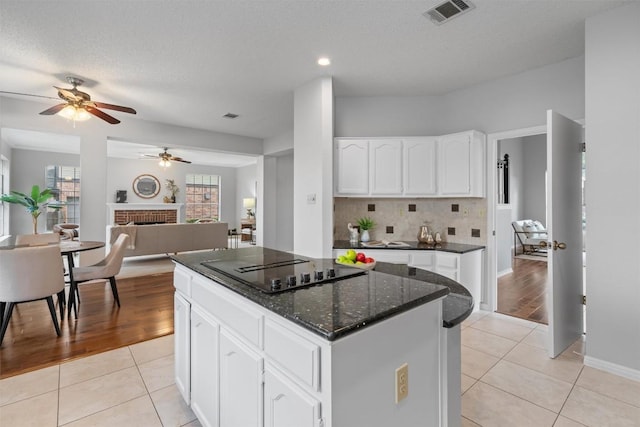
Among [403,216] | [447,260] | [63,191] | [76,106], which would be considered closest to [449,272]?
[447,260]

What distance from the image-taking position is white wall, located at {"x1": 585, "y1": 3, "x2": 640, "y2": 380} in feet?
7.59

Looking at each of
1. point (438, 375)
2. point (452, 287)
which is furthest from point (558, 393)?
point (438, 375)

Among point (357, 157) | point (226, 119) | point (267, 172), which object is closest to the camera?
point (357, 157)

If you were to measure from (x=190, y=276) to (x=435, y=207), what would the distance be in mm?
3360

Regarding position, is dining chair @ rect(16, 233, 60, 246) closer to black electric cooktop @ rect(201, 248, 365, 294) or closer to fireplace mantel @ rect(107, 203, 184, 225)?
black electric cooktop @ rect(201, 248, 365, 294)

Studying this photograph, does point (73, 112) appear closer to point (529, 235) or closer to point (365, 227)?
point (365, 227)

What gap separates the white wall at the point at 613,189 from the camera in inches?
91.1

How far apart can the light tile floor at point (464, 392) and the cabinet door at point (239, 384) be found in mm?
625

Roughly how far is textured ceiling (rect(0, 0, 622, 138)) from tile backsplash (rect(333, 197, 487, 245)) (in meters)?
1.45

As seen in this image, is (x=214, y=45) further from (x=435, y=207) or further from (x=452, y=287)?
(x=435, y=207)

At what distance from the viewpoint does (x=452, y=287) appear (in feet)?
5.73

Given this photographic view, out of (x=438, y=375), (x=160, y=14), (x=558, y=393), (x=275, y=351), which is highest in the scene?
(x=160, y=14)

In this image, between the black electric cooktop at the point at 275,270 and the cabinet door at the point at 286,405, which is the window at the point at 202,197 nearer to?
the black electric cooktop at the point at 275,270

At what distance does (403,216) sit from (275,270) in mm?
3037
